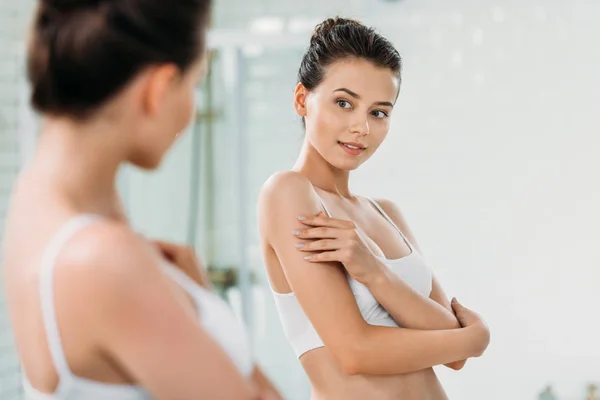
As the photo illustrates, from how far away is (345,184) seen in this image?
156cm

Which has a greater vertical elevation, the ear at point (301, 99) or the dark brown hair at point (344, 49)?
the dark brown hair at point (344, 49)

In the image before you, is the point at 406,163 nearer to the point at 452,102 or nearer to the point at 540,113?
the point at 452,102

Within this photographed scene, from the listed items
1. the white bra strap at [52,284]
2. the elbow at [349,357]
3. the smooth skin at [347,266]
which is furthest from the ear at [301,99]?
the white bra strap at [52,284]

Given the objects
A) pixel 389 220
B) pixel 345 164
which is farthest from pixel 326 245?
pixel 389 220

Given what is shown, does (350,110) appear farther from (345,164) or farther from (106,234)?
(106,234)

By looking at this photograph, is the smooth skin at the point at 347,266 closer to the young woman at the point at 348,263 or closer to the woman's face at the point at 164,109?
the young woman at the point at 348,263

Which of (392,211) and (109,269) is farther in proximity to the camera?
(392,211)

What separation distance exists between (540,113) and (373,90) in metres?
1.80

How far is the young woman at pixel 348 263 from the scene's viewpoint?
1275mm

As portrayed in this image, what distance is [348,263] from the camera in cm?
127

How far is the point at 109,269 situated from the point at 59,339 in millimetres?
90

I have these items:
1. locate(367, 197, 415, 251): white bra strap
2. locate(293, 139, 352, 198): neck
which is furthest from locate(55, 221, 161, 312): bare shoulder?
locate(367, 197, 415, 251): white bra strap

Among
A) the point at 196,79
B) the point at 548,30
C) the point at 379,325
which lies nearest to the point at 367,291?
the point at 379,325

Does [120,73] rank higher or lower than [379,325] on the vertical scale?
higher
